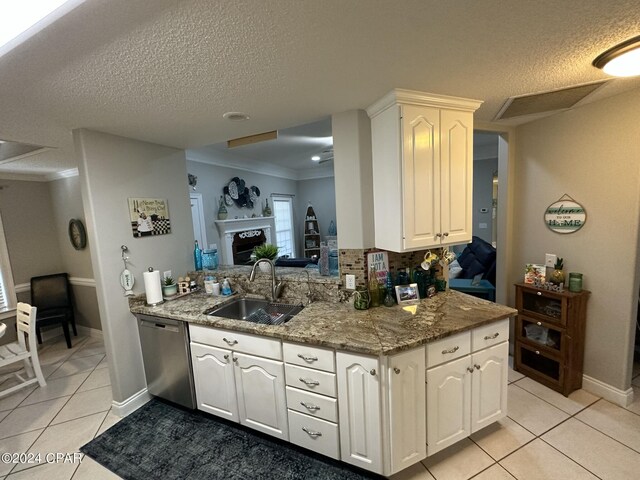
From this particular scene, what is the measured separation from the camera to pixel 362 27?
3.54 feet

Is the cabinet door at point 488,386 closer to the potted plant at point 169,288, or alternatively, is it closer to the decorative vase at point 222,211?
the potted plant at point 169,288

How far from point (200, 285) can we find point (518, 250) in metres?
3.23

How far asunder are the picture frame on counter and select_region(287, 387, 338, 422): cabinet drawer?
0.85 meters

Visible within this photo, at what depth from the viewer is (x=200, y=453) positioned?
1872mm

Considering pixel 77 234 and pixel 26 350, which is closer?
pixel 26 350

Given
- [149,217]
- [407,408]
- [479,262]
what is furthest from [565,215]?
[149,217]

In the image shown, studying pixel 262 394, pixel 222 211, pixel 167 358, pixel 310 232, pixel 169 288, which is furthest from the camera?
pixel 310 232

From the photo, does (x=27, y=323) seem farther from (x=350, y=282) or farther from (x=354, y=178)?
(x=354, y=178)

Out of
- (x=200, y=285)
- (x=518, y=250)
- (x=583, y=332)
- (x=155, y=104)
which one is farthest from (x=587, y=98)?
(x=200, y=285)

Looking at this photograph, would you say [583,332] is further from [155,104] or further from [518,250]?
[155,104]

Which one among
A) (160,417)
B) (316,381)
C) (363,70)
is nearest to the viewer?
(363,70)

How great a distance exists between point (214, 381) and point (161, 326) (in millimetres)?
633

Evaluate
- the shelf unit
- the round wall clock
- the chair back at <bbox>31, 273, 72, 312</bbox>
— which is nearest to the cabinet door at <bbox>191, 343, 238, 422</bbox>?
the round wall clock

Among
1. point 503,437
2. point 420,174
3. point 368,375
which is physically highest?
point 420,174
